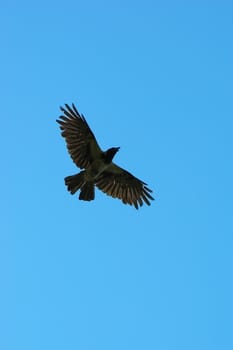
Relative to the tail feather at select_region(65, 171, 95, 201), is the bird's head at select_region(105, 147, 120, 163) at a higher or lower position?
higher

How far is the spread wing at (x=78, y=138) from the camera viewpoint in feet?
69.6

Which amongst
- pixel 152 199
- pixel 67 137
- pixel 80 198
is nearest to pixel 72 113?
pixel 67 137

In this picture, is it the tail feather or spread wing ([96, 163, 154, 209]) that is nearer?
the tail feather

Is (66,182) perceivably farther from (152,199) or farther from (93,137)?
(152,199)

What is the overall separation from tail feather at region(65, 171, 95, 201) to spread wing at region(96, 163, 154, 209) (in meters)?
1.44

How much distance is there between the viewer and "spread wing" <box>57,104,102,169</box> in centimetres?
2120

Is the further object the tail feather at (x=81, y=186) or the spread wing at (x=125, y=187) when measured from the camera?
the spread wing at (x=125, y=187)

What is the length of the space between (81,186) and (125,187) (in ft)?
7.38

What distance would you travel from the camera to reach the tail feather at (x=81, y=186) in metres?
21.0

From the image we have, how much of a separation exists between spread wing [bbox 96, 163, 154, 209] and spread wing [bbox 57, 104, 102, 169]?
1424 millimetres

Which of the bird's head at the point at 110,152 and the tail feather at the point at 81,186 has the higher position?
the bird's head at the point at 110,152

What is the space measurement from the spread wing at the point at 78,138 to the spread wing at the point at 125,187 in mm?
1424

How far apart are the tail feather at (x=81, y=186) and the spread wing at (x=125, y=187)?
4.73 ft

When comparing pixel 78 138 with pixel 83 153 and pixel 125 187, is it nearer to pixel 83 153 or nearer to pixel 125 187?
pixel 83 153
